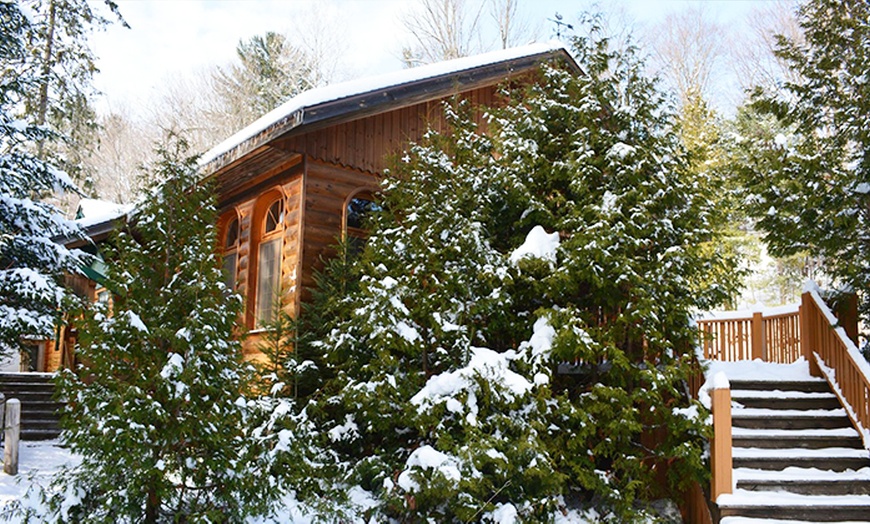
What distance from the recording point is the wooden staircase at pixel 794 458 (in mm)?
6746

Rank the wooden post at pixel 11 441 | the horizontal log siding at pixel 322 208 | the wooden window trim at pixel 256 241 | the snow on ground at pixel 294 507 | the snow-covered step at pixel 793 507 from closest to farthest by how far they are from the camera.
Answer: the snow on ground at pixel 294 507, the snow-covered step at pixel 793 507, the wooden post at pixel 11 441, the horizontal log siding at pixel 322 208, the wooden window trim at pixel 256 241

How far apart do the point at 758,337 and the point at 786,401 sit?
3.15 meters

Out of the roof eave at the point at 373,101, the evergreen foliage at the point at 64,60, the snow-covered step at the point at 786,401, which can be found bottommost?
the snow-covered step at the point at 786,401

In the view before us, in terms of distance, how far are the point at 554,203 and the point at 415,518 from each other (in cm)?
391

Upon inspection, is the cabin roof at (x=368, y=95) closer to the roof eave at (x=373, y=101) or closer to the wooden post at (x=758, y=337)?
the roof eave at (x=373, y=101)

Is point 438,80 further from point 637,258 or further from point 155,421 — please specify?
point 155,421

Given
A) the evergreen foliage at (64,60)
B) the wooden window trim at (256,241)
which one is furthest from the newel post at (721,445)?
the evergreen foliage at (64,60)

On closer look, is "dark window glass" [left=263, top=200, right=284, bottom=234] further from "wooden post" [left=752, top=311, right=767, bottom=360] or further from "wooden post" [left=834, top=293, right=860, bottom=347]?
"wooden post" [left=834, top=293, right=860, bottom=347]

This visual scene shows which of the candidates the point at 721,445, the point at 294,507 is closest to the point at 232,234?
the point at 294,507

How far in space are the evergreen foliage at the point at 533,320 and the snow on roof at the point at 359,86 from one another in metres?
1.33

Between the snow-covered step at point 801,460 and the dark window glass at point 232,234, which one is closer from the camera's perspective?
the snow-covered step at point 801,460

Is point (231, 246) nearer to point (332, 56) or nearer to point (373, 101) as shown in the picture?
point (373, 101)

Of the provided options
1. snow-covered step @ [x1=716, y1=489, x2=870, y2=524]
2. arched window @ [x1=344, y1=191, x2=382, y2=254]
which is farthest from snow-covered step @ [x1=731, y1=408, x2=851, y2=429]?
arched window @ [x1=344, y1=191, x2=382, y2=254]

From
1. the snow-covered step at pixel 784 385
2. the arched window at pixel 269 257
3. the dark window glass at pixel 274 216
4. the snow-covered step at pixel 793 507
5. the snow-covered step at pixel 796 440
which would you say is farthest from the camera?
the dark window glass at pixel 274 216
